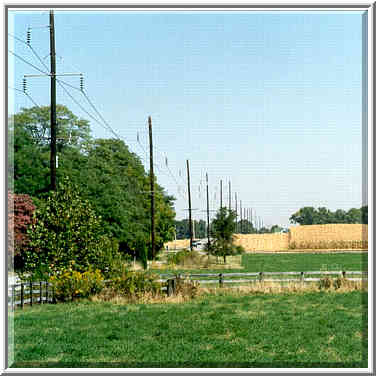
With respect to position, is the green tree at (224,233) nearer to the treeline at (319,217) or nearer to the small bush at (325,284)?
the small bush at (325,284)

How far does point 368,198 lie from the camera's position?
7785 millimetres

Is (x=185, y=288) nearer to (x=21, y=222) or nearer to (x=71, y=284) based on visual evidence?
(x=71, y=284)

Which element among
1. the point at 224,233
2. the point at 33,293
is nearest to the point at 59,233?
the point at 33,293

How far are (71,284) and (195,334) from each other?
5607 millimetres

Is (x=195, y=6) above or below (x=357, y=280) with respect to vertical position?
above

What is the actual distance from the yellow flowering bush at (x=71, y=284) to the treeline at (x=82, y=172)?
5.76 metres

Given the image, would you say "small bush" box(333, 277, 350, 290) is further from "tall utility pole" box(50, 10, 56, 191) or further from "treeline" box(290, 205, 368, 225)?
"treeline" box(290, 205, 368, 225)

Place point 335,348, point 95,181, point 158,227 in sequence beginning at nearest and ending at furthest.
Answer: point 335,348 < point 95,181 < point 158,227

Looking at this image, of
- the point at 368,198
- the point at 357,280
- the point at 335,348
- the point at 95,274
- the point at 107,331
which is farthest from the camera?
the point at 357,280

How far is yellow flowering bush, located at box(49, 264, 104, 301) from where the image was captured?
51.6 ft

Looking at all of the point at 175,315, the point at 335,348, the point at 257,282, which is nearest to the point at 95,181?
the point at 257,282

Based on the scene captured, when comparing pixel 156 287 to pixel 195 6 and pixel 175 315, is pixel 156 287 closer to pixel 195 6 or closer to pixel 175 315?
pixel 175 315

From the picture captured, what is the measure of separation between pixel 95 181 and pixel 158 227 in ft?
52.0

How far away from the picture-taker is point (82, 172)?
30.8 m
